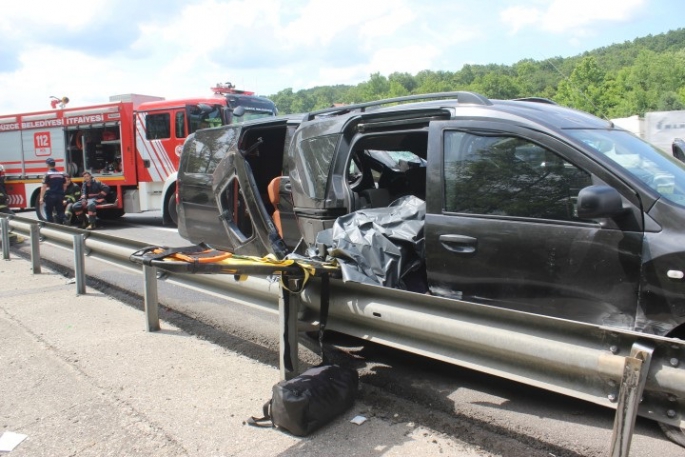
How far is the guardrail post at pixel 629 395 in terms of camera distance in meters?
2.28

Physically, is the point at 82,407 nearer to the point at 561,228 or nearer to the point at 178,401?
the point at 178,401

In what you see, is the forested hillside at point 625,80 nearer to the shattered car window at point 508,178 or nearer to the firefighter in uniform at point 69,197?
the firefighter in uniform at point 69,197

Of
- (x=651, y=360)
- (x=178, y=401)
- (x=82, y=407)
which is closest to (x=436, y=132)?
(x=651, y=360)

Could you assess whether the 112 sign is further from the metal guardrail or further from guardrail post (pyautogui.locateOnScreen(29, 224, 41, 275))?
the metal guardrail

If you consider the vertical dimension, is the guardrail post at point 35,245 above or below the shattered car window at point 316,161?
below

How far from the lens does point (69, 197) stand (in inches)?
560

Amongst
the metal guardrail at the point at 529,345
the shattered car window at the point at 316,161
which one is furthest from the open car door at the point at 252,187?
the metal guardrail at the point at 529,345

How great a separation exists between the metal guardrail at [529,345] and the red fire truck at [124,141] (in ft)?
30.9

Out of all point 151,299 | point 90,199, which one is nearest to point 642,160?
point 151,299

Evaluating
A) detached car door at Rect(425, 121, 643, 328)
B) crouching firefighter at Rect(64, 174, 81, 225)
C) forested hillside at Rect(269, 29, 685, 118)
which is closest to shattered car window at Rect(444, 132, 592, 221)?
detached car door at Rect(425, 121, 643, 328)

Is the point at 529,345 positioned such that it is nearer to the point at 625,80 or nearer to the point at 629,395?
the point at 629,395

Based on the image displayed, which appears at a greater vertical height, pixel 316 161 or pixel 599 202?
pixel 316 161

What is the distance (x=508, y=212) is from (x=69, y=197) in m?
13.4

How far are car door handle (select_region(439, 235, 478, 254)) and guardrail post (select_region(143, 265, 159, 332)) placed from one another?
110 inches
